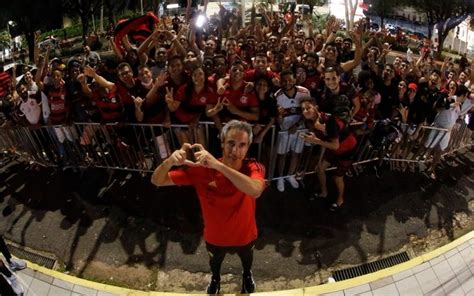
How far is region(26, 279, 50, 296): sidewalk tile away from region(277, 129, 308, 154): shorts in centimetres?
356

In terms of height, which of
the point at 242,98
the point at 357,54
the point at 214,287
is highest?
the point at 357,54

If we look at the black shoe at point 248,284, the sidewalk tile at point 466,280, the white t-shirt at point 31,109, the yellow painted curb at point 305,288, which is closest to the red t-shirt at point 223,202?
the black shoe at point 248,284

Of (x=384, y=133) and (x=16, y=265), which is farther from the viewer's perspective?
(x=384, y=133)

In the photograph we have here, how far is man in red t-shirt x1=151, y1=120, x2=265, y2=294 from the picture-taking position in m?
3.30

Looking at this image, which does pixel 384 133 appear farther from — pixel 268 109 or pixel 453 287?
pixel 453 287

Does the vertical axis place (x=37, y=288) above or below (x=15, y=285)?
below

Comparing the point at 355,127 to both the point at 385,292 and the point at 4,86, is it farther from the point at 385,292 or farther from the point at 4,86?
the point at 4,86

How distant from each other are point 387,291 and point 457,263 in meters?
1.14

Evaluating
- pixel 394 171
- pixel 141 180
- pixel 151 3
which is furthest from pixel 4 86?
pixel 151 3

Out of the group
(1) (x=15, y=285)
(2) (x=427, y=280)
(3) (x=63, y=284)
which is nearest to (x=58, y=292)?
(3) (x=63, y=284)

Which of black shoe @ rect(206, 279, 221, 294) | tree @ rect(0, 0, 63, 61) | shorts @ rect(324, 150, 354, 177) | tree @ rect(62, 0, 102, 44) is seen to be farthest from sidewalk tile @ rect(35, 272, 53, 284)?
tree @ rect(62, 0, 102, 44)

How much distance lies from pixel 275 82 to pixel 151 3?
118 feet

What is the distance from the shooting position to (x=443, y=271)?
5.05 m

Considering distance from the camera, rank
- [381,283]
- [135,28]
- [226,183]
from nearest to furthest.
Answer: [226,183]
[381,283]
[135,28]
